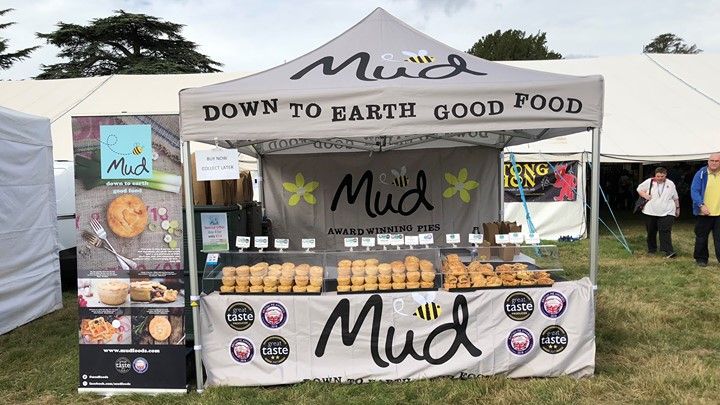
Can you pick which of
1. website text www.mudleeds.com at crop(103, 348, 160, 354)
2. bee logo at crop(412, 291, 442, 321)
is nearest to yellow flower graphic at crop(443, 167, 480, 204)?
bee logo at crop(412, 291, 442, 321)

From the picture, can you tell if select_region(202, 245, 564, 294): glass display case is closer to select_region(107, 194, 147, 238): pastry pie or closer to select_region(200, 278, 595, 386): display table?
select_region(200, 278, 595, 386): display table

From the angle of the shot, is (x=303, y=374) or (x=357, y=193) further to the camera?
(x=357, y=193)

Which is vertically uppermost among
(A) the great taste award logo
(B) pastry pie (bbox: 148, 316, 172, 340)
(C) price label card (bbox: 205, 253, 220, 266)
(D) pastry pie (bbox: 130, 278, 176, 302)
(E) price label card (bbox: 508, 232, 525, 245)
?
(A) the great taste award logo

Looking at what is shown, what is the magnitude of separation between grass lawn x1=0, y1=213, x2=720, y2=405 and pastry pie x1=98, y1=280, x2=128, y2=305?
0.66 m

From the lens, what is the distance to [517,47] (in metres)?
34.2

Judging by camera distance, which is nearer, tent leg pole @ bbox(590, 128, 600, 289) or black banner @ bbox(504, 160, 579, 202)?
tent leg pole @ bbox(590, 128, 600, 289)

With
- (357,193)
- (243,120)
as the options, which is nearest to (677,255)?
(357,193)

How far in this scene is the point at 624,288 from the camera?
6547 mm

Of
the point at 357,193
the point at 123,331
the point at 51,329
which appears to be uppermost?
the point at 357,193

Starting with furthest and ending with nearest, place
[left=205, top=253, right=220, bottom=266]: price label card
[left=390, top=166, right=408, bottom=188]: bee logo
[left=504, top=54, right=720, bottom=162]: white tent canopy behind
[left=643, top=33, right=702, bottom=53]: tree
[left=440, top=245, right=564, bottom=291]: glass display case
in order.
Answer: [left=643, top=33, right=702, bottom=53]: tree
[left=504, top=54, right=720, bottom=162]: white tent canopy behind
[left=390, top=166, right=408, bottom=188]: bee logo
[left=205, top=253, right=220, bottom=266]: price label card
[left=440, top=245, right=564, bottom=291]: glass display case

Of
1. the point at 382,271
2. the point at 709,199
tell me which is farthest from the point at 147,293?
the point at 709,199

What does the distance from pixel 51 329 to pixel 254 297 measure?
10.4ft

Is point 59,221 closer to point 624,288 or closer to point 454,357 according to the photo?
point 454,357

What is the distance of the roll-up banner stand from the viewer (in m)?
3.62
